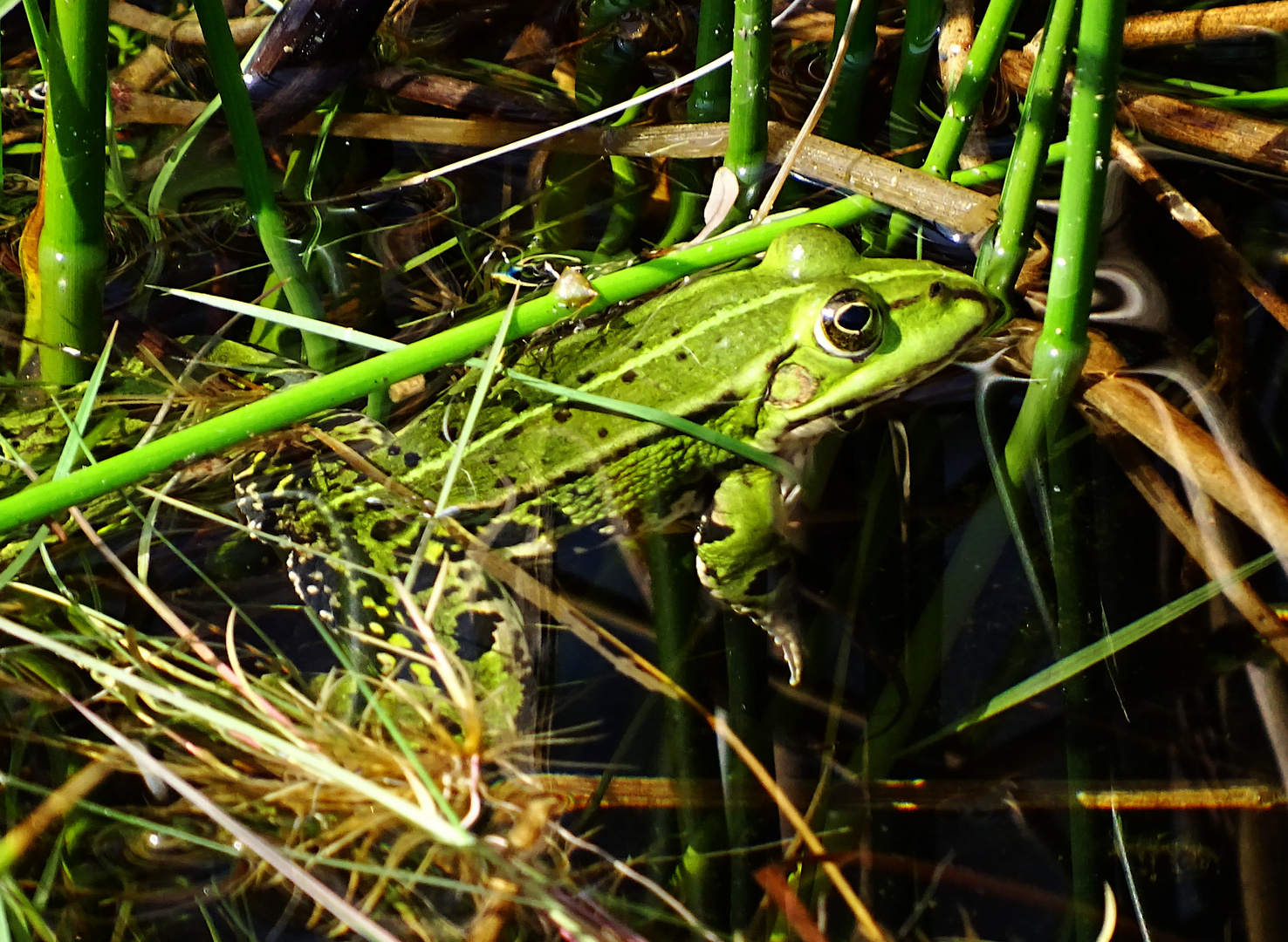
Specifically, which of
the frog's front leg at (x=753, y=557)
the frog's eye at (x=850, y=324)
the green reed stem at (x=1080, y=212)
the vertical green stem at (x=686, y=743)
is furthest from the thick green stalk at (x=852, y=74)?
the vertical green stem at (x=686, y=743)

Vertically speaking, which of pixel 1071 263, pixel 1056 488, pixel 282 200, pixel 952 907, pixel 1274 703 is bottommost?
pixel 952 907

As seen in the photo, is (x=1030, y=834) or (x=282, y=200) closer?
(x=1030, y=834)

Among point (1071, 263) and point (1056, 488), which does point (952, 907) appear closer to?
point (1056, 488)

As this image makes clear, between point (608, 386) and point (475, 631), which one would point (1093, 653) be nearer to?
point (608, 386)

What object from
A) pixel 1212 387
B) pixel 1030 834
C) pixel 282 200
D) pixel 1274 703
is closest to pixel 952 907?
pixel 1030 834

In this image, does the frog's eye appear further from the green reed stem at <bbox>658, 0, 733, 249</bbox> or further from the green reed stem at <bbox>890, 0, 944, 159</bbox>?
the green reed stem at <bbox>890, 0, 944, 159</bbox>

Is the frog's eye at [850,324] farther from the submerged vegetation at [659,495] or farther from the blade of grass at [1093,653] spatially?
the blade of grass at [1093,653]

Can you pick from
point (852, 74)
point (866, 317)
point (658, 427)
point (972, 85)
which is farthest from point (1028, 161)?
point (658, 427)
